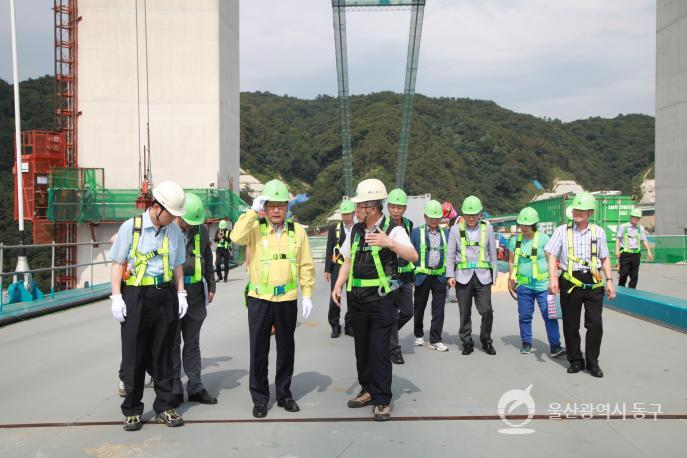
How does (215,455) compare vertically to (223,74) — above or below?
below

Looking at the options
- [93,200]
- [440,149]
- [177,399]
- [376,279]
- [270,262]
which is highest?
[440,149]

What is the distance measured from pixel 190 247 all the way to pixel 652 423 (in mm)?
4189

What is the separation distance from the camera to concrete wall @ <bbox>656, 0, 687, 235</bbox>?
3684 cm

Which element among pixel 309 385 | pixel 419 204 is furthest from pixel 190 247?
pixel 419 204

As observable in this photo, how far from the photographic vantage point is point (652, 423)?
4.88 metres

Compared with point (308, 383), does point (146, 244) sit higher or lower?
higher

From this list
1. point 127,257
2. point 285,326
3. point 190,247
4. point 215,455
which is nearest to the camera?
point 215,455

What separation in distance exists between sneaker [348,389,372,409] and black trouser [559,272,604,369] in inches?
98.5

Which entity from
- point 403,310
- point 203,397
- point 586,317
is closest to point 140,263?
point 203,397

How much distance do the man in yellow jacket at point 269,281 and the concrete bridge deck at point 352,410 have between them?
11.6 inches

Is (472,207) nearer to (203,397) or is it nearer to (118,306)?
(203,397)

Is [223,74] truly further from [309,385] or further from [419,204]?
[309,385]

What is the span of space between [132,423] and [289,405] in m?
1.27

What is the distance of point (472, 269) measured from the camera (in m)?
7.69
